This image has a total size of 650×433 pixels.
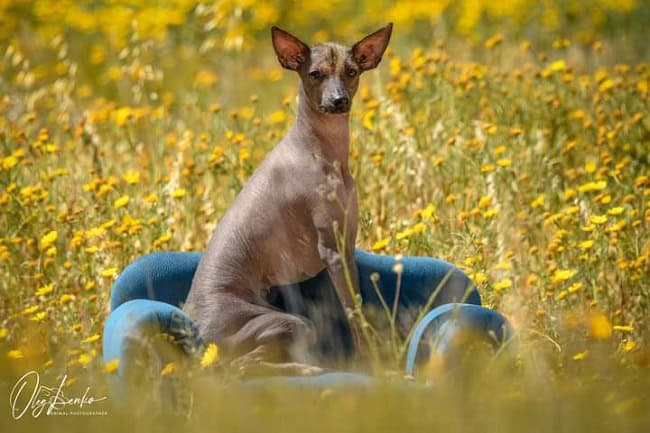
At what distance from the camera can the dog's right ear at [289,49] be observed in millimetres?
4246

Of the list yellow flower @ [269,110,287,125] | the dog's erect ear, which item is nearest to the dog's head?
the dog's erect ear

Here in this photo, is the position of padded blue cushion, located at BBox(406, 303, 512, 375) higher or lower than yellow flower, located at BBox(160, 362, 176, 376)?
A: higher

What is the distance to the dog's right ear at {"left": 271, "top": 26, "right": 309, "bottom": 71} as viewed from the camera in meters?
4.25

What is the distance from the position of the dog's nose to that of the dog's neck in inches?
7.3

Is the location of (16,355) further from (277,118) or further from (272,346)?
(277,118)

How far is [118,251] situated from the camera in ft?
17.2

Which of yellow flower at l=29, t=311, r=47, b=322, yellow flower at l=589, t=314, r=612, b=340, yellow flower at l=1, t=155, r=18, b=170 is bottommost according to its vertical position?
yellow flower at l=29, t=311, r=47, b=322

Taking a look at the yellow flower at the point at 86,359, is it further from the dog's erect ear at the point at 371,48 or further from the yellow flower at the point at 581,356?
the yellow flower at the point at 581,356

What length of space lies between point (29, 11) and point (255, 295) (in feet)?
22.9

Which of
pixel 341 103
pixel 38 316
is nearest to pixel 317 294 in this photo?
pixel 341 103

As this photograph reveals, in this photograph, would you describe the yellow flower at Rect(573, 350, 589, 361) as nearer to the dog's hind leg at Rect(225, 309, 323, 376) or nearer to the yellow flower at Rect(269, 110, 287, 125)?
the dog's hind leg at Rect(225, 309, 323, 376)

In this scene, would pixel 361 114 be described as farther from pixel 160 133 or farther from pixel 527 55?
pixel 527 55

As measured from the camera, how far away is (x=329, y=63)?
4.19 m

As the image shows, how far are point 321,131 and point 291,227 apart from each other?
14.0 inches
